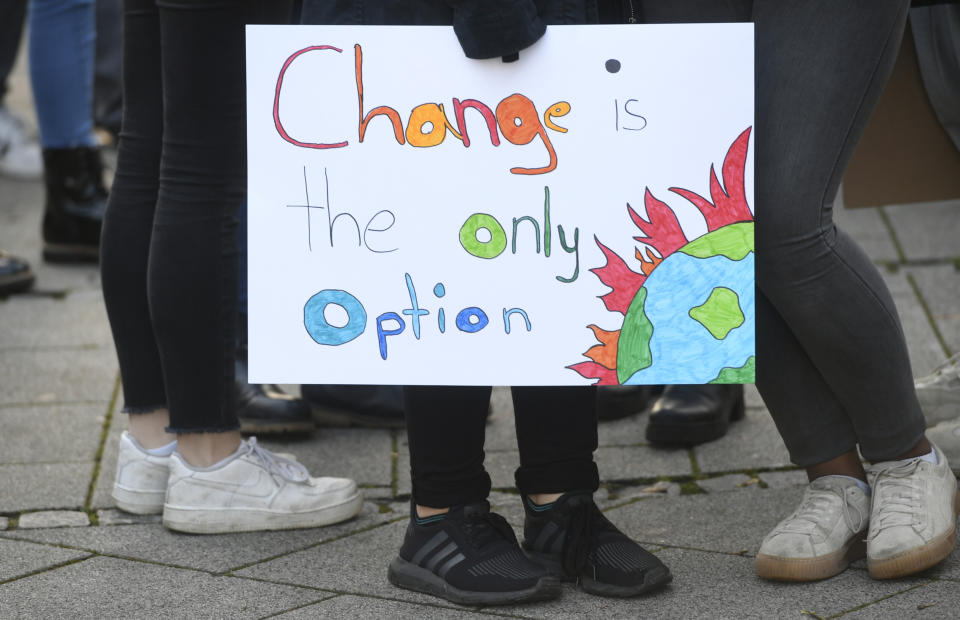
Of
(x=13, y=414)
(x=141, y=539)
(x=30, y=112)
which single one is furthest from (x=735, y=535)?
(x=30, y=112)

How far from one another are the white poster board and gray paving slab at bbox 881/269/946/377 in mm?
1223

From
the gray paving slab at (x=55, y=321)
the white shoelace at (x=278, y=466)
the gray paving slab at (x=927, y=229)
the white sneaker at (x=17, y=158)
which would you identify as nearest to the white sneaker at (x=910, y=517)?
the white shoelace at (x=278, y=466)

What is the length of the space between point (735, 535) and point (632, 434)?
0.57 metres

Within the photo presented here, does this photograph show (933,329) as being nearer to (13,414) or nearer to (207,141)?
(207,141)

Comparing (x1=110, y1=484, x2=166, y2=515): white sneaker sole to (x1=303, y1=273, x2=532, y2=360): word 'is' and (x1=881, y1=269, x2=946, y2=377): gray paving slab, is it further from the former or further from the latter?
(x1=881, y1=269, x2=946, y2=377): gray paving slab

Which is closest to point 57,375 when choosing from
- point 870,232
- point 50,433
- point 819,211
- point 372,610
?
point 50,433

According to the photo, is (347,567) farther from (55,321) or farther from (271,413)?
(55,321)

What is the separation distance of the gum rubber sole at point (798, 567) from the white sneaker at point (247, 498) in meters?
0.79

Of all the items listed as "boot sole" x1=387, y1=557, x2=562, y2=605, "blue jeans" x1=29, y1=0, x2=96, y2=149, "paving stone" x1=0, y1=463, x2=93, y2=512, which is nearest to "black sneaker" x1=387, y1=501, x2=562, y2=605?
"boot sole" x1=387, y1=557, x2=562, y2=605

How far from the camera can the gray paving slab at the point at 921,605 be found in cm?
184

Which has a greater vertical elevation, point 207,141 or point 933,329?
point 207,141

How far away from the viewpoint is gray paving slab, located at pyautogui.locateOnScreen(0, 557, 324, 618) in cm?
194

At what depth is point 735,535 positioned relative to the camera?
2.18m

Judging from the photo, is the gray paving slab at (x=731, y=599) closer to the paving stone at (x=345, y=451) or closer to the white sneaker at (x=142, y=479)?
the paving stone at (x=345, y=451)
